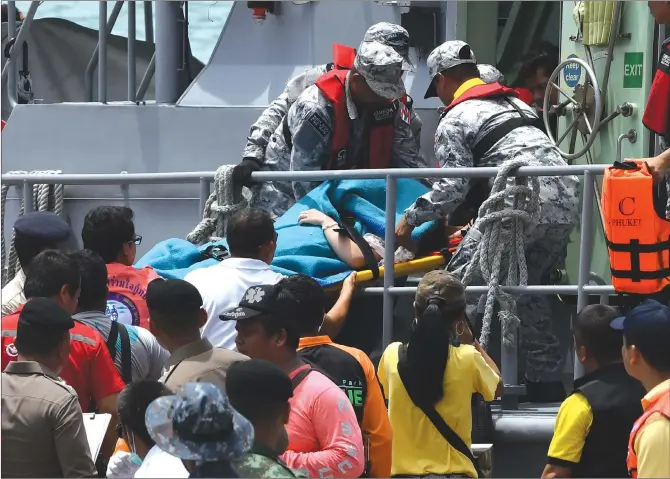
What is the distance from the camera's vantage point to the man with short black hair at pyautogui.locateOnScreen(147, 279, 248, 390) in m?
3.97

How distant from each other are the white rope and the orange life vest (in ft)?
1.62

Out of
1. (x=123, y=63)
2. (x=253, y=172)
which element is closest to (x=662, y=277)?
(x=253, y=172)

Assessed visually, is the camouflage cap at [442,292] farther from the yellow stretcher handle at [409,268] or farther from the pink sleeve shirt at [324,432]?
the yellow stretcher handle at [409,268]

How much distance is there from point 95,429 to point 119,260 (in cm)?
127

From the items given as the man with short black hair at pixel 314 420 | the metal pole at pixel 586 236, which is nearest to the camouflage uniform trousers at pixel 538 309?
the metal pole at pixel 586 236

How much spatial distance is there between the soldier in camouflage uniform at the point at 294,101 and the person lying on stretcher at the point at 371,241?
425mm

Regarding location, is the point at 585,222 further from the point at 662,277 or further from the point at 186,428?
the point at 186,428

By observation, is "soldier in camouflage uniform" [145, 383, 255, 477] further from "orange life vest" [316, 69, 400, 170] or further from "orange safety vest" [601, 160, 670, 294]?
"orange life vest" [316, 69, 400, 170]

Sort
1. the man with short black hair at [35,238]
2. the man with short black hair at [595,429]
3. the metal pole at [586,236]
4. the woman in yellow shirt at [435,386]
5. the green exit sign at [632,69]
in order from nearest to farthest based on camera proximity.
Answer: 1. the man with short black hair at [595,429]
2. the woman in yellow shirt at [435,386]
3. the man with short black hair at [35,238]
4. the metal pole at [586,236]
5. the green exit sign at [632,69]

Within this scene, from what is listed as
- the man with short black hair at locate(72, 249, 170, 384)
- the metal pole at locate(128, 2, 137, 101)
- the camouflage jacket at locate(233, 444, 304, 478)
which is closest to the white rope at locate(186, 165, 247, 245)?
the man with short black hair at locate(72, 249, 170, 384)

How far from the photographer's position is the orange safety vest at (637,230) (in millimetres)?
4992

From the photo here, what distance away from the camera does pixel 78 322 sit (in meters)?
4.37

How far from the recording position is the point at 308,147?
6.09m

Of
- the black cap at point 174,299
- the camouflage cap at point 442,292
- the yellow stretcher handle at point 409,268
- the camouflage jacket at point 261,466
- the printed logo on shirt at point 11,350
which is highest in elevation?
the black cap at point 174,299
